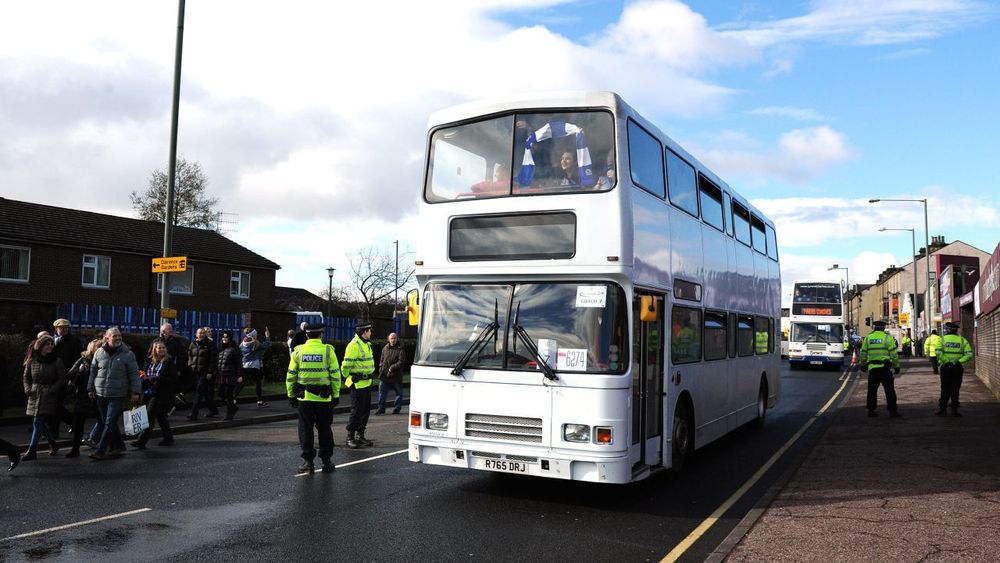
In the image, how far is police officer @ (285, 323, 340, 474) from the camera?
9.33 meters

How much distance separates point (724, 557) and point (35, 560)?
5029mm

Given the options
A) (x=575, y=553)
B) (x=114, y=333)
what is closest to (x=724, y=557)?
(x=575, y=553)

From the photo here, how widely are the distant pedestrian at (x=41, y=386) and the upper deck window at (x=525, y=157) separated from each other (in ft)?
19.3

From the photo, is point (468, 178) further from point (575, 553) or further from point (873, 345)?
point (873, 345)

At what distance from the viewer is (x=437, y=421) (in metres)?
7.96

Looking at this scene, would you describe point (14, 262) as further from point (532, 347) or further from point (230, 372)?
point (532, 347)

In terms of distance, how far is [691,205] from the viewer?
10.1 meters

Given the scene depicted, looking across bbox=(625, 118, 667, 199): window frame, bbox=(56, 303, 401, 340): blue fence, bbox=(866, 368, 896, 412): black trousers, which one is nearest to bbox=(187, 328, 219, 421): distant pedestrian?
bbox=(56, 303, 401, 340): blue fence

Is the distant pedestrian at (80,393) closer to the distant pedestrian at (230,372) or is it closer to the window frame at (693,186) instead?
the distant pedestrian at (230,372)

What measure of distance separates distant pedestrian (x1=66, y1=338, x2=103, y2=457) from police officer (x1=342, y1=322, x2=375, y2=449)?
3.44 metres

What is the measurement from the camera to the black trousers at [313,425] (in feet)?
30.6

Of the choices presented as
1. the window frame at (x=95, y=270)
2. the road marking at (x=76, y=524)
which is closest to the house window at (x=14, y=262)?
the window frame at (x=95, y=270)

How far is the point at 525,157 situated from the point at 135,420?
22.6 feet

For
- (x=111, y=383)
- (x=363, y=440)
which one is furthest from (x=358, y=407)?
(x=111, y=383)
